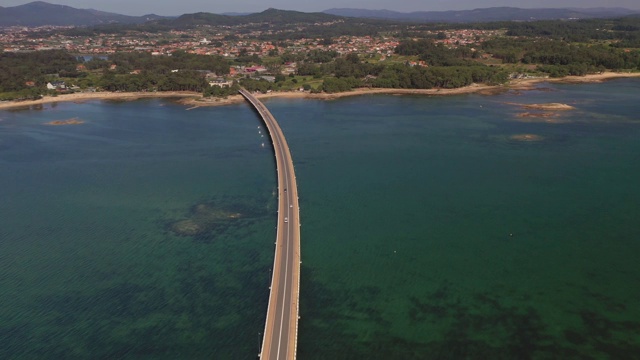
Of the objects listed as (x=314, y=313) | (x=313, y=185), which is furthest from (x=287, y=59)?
(x=314, y=313)

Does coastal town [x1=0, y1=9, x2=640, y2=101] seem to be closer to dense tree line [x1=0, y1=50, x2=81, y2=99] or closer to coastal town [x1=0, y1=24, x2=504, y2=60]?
dense tree line [x1=0, y1=50, x2=81, y2=99]

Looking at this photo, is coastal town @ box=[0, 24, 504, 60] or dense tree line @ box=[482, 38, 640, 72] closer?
dense tree line @ box=[482, 38, 640, 72]

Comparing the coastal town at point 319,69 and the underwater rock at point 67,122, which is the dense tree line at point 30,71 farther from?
the underwater rock at point 67,122

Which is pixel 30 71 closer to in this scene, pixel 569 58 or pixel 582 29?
pixel 569 58

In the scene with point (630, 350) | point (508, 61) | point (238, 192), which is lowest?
point (630, 350)

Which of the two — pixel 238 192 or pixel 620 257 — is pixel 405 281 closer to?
pixel 620 257

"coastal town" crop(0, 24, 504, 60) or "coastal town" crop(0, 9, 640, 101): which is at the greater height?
"coastal town" crop(0, 24, 504, 60)

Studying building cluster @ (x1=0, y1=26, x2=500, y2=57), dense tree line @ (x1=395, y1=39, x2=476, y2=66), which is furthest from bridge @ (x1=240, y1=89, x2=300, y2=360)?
building cluster @ (x1=0, y1=26, x2=500, y2=57)
